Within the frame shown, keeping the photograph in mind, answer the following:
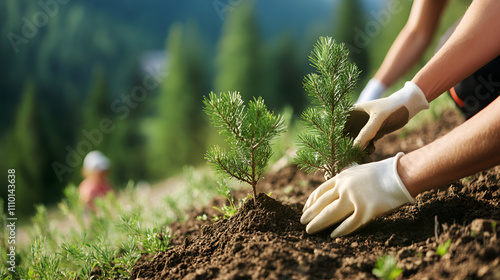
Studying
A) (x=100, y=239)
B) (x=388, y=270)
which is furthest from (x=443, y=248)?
(x=100, y=239)

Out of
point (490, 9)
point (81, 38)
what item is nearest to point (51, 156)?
point (490, 9)

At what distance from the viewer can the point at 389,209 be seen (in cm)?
144

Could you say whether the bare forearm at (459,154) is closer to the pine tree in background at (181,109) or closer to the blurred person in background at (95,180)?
the blurred person in background at (95,180)

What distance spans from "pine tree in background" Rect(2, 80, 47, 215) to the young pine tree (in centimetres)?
2575

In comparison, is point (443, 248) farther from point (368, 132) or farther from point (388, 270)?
point (368, 132)

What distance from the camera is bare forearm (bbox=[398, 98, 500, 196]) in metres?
1.24

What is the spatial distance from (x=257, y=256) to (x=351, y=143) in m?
0.70

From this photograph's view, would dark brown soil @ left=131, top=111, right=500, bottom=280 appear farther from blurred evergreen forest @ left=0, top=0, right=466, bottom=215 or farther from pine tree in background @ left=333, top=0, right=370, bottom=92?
pine tree in background @ left=333, top=0, right=370, bottom=92

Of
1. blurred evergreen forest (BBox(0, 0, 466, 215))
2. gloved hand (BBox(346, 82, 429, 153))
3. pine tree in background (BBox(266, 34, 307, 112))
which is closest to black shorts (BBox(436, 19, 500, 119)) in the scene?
gloved hand (BBox(346, 82, 429, 153))

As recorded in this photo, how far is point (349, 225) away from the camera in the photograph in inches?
57.1

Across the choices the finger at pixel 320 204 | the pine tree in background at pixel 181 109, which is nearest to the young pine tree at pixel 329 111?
the finger at pixel 320 204

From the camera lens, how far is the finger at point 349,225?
4.71 ft

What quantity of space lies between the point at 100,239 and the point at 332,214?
1.14 m

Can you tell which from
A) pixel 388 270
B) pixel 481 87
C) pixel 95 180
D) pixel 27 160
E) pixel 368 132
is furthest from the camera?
pixel 27 160
